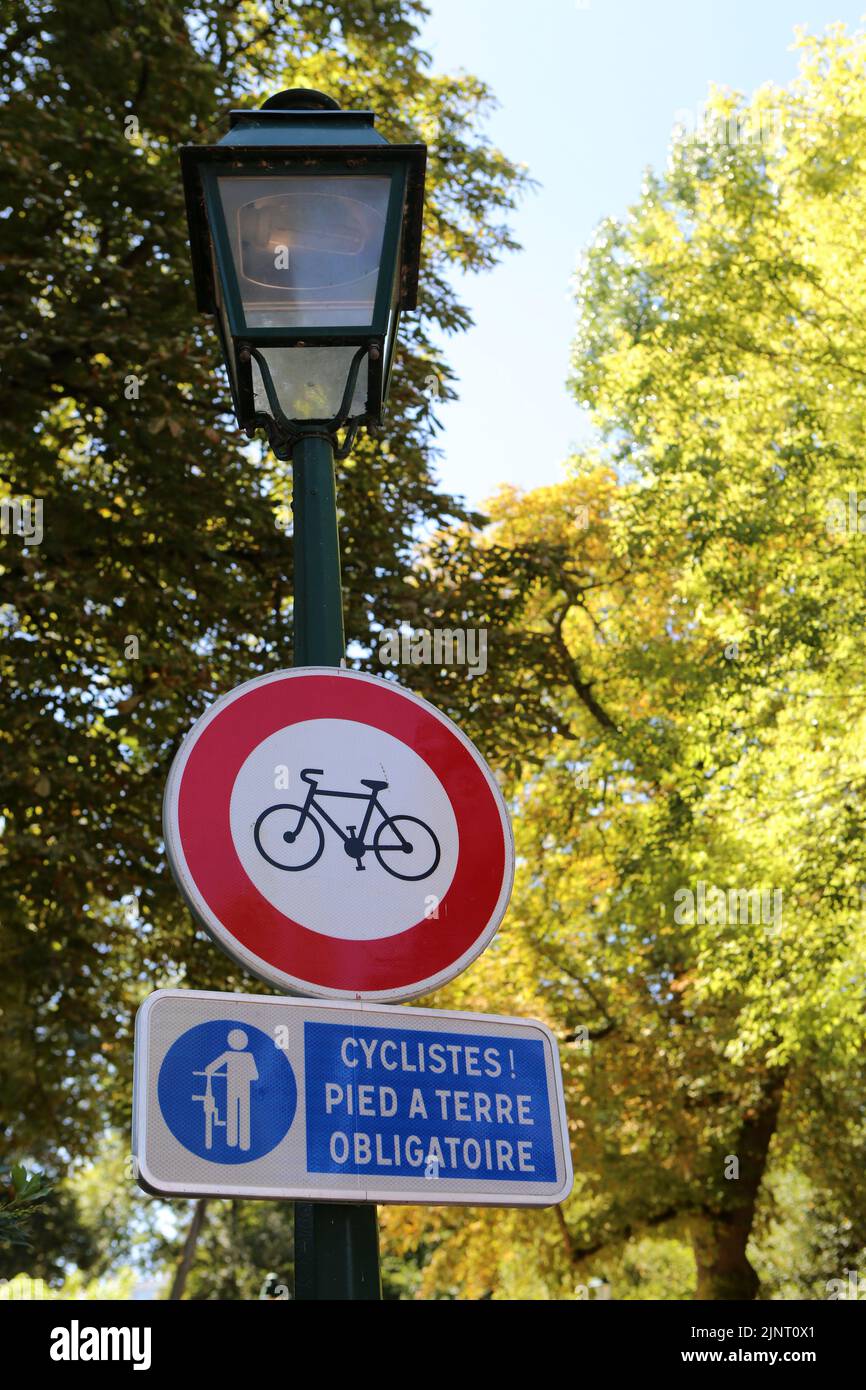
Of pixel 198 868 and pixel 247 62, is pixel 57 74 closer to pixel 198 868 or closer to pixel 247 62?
pixel 247 62

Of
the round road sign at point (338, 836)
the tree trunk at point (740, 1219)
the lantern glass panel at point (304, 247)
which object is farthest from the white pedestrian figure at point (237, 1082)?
the tree trunk at point (740, 1219)

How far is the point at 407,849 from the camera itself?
2504 millimetres

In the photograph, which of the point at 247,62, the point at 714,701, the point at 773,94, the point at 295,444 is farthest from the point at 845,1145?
the point at 295,444

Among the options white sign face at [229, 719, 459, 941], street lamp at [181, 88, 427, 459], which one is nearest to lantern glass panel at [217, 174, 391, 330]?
street lamp at [181, 88, 427, 459]

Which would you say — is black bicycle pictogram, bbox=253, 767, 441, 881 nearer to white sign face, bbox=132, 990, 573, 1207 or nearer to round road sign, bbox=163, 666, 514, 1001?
round road sign, bbox=163, 666, 514, 1001

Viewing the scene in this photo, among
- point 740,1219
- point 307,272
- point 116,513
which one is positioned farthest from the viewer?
point 740,1219

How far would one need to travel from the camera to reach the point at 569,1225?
1861 cm

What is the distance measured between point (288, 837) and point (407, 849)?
9.0 inches

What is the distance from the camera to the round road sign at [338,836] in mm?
2334

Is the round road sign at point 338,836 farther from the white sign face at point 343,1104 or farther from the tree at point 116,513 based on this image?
the tree at point 116,513

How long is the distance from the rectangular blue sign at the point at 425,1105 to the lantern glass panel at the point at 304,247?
1799mm

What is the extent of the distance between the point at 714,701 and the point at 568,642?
674 centimetres

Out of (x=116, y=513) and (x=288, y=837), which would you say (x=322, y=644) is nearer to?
(x=288, y=837)

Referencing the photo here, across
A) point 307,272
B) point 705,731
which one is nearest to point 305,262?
point 307,272
